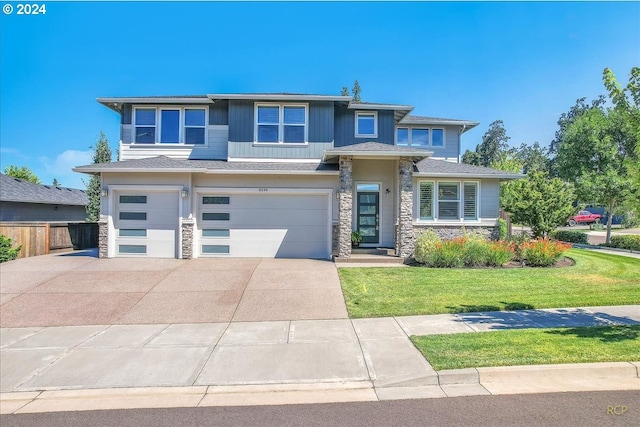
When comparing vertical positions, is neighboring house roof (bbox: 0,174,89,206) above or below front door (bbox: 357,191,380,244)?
above

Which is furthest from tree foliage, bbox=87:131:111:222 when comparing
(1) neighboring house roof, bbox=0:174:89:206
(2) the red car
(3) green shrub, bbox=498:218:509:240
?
(2) the red car

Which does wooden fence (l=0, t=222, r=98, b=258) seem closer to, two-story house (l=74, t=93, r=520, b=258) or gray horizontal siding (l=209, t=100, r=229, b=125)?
two-story house (l=74, t=93, r=520, b=258)

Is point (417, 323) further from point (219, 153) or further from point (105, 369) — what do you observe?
point (219, 153)

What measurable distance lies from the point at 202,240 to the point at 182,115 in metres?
5.80

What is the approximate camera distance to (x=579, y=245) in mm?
19594

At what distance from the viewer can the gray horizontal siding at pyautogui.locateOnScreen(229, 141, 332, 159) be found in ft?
48.5

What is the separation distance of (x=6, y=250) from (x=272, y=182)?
394 inches

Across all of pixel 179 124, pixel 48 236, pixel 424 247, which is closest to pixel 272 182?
pixel 179 124

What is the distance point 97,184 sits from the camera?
23297mm

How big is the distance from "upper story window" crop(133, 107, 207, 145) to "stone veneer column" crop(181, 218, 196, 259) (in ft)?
13.4

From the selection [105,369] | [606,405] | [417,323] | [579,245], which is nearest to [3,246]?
[105,369]

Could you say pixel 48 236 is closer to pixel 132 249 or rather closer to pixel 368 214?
pixel 132 249

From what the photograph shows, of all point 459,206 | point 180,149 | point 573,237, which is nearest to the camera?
point 459,206

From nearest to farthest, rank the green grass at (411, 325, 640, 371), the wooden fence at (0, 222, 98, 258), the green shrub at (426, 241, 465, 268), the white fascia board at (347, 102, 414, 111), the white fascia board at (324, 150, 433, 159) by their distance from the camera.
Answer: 1. the green grass at (411, 325, 640, 371)
2. the green shrub at (426, 241, 465, 268)
3. the white fascia board at (324, 150, 433, 159)
4. the wooden fence at (0, 222, 98, 258)
5. the white fascia board at (347, 102, 414, 111)
